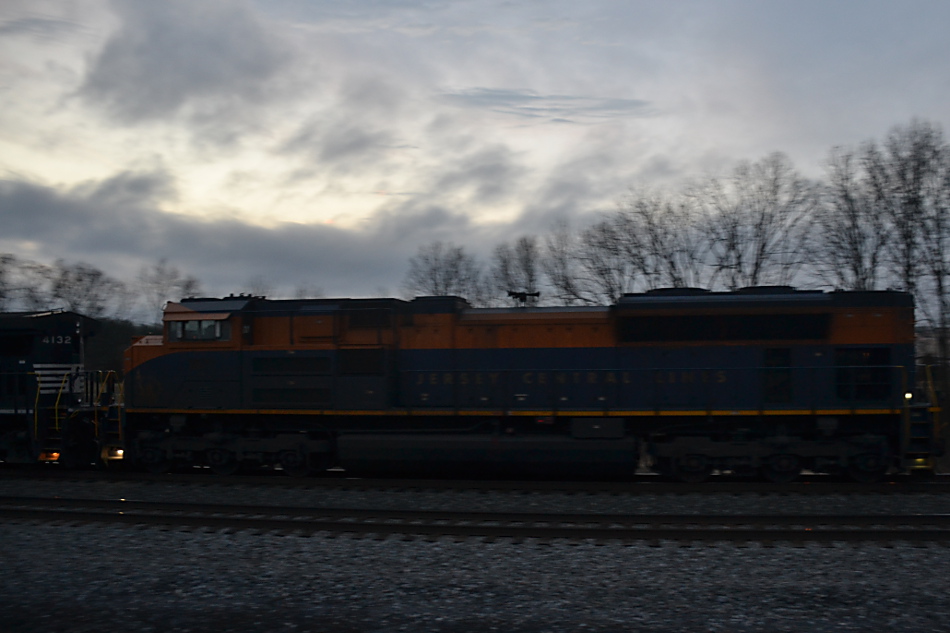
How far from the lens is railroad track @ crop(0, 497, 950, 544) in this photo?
313 inches

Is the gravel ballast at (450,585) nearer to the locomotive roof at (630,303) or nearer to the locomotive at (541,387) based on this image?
the locomotive at (541,387)

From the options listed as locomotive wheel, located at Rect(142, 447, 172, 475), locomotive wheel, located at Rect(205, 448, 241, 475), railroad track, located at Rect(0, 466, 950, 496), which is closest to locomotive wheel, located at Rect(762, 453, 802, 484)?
railroad track, located at Rect(0, 466, 950, 496)

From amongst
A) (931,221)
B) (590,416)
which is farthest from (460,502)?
(931,221)

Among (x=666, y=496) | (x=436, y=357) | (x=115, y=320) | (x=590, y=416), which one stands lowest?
(x=666, y=496)

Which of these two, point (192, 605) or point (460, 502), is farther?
point (460, 502)

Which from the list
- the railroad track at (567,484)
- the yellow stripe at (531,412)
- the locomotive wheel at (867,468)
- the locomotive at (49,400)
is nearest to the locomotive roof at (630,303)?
the yellow stripe at (531,412)

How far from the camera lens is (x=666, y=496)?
10586 millimetres

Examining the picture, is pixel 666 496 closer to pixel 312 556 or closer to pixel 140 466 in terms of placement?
pixel 312 556

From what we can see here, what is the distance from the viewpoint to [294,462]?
12789mm

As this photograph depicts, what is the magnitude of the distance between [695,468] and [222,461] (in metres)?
8.53

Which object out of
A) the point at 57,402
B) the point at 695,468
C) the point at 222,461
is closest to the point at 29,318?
the point at 57,402

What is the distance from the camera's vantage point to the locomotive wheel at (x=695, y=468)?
11.7 metres

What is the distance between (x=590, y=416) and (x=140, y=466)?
8774mm

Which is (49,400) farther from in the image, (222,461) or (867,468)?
(867,468)
